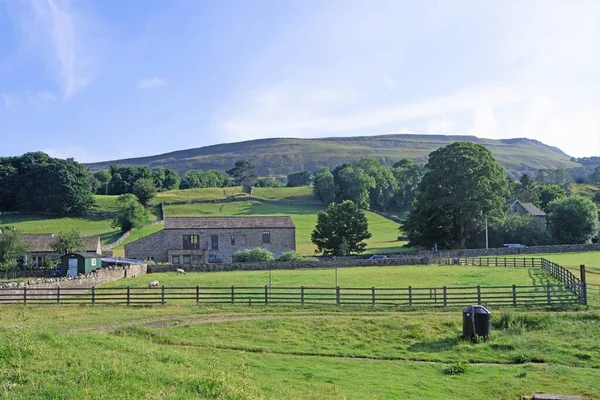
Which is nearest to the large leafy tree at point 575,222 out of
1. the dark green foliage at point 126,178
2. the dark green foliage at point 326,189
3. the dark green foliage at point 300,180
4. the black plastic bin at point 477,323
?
the dark green foliage at point 326,189

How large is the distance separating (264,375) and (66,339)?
534 centimetres

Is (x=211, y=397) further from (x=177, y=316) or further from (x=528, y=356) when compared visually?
(x=177, y=316)

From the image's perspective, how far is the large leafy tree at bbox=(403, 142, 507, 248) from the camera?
212ft

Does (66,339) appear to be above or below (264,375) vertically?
above

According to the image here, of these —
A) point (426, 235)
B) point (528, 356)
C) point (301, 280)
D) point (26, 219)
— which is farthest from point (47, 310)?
point (26, 219)

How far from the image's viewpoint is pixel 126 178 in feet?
437

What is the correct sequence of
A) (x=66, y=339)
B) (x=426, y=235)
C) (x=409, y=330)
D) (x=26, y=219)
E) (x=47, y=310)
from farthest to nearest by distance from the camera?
(x=26, y=219), (x=426, y=235), (x=47, y=310), (x=409, y=330), (x=66, y=339)

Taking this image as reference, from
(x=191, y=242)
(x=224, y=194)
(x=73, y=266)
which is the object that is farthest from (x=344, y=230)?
(x=224, y=194)

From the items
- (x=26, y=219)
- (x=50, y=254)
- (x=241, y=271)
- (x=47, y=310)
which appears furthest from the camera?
(x=26, y=219)

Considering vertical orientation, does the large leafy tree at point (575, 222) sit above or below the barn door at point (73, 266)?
above

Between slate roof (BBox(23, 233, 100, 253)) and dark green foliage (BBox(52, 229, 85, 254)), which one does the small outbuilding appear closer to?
dark green foliage (BBox(52, 229, 85, 254))

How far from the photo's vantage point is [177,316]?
82.7 ft

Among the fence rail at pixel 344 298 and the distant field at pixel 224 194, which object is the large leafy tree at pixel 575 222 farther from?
the distant field at pixel 224 194

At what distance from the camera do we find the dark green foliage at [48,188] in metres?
95.8
